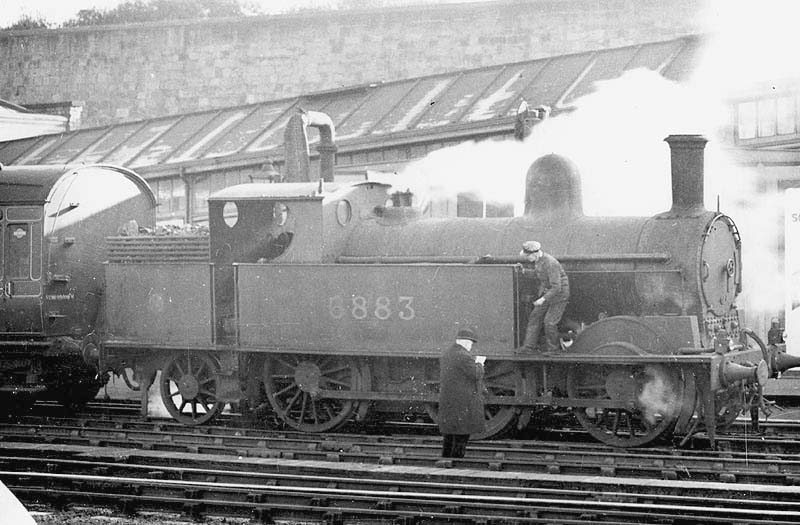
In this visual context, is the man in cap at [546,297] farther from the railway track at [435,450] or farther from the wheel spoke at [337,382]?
the wheel spoke at [337,382]

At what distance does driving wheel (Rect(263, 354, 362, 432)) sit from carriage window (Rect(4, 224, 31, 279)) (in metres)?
3.67

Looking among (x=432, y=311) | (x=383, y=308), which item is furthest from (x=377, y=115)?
(x=432, y=311)

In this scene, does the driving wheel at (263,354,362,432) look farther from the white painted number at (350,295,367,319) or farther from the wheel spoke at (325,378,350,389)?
the white painted number at (350,295,367,319)

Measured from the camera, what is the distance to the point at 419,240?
12953mm

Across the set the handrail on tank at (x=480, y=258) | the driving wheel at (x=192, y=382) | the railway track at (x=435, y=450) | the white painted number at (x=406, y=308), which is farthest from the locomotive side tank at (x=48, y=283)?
the white painted number at (x=406, y=308)

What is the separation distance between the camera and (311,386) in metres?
13.1

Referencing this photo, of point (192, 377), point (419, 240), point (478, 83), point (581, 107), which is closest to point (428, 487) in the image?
point (419, 240)

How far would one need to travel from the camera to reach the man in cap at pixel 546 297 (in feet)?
38.5

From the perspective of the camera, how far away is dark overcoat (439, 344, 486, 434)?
34.9 ft

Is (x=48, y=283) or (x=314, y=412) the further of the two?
(x=48, y=283)

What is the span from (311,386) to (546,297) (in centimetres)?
298

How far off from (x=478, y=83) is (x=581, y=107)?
3.57m

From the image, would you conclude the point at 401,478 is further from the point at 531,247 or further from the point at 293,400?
the point at 293,400

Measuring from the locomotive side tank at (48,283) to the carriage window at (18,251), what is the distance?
0.04 feet
